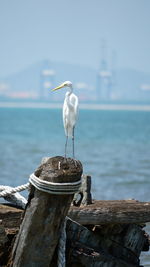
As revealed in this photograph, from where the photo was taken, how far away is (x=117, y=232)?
6.20 m

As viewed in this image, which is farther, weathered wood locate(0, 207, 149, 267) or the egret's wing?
the egret's wing

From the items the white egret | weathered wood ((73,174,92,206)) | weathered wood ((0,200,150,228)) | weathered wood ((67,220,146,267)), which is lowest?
weathered wood ((67,220,146,267))

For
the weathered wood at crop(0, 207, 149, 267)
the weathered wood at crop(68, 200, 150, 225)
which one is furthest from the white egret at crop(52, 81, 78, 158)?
the weathered wood at crop(0, 207, 149, 267)

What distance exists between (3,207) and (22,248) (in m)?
0.65

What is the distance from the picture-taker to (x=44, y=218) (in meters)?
5.14

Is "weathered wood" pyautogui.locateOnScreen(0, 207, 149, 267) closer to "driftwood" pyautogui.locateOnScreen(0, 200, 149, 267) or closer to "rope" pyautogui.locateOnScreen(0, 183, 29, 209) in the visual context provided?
"driftwood" pyautogui.locateOnScreen(0, 200, 149, 267)

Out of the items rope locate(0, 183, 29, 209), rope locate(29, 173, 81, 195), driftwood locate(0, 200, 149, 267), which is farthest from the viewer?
rope locate(0, 183, 29, 209)

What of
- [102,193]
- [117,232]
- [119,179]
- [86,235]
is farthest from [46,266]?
[119,179]

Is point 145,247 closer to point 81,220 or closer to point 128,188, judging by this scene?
point 81,220

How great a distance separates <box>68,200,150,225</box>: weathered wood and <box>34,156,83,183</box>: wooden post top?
2.67ft

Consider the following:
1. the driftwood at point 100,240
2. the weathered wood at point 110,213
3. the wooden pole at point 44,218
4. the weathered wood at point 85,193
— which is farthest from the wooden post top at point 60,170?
the weathered wood at point 85,193

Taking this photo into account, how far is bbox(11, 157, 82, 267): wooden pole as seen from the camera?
5.08 meters

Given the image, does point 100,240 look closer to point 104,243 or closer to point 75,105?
point 104,243

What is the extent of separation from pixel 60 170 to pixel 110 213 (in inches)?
42.4
